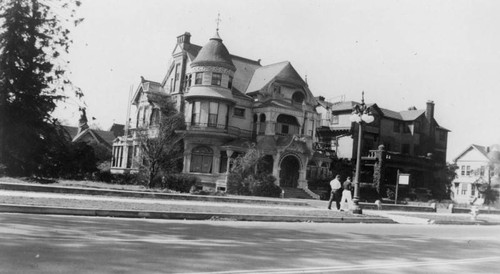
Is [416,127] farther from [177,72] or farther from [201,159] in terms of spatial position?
[177,72]

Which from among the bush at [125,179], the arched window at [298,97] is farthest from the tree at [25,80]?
the arched window at [298,97]

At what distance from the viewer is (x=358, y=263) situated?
831 cm

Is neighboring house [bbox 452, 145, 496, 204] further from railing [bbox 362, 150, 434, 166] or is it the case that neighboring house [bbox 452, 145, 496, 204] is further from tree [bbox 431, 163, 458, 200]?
railing [bbox 362, 150, 434, 166]

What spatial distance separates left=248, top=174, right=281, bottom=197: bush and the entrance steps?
2.91 metres

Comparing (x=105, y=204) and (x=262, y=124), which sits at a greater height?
(x=262, y=124)

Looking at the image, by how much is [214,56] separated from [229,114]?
5561 mm

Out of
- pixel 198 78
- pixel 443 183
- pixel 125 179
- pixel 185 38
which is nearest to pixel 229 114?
pixel 198 78

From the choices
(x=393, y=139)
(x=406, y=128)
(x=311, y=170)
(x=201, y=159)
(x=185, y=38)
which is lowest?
(x=311, y=170)

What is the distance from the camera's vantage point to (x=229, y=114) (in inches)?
1634

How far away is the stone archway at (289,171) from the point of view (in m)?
40.6

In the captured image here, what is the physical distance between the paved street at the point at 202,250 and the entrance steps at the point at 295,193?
23967 millimetres

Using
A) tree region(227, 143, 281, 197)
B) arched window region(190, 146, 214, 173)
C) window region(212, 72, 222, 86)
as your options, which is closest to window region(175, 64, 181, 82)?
window region(212, 72, 222, 86)

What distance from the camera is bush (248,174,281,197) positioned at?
32.8m

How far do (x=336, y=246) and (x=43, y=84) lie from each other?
12438mm
